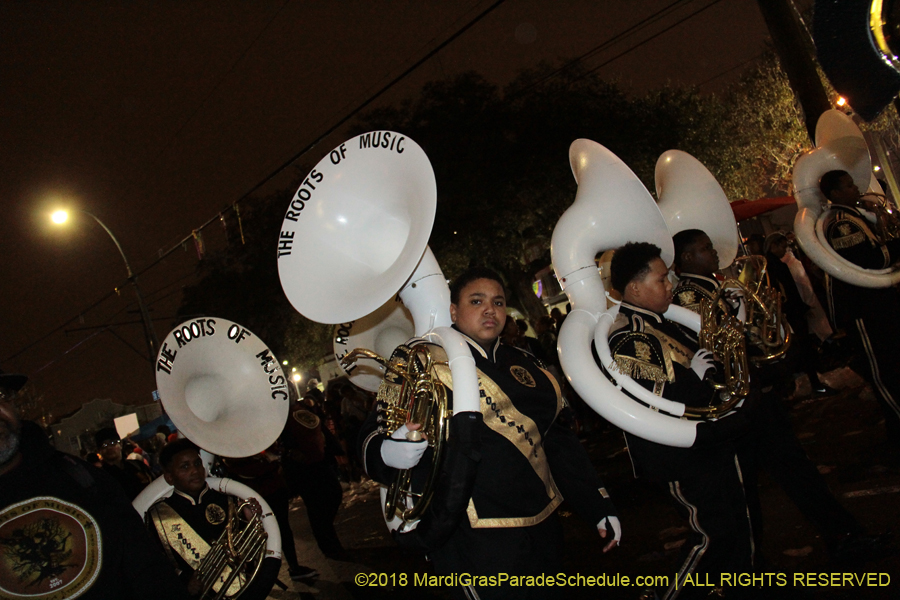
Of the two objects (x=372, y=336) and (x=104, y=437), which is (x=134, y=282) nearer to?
(x=104, y=437)

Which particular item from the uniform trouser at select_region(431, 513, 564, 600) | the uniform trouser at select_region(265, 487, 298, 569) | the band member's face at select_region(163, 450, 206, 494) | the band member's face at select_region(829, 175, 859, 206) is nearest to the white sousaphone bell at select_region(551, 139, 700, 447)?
the uniform trouser at select_region(431, 513, 564, 600)

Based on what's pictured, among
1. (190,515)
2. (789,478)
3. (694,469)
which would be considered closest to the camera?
(694,469)

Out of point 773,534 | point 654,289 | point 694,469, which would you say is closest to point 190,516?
point 694,469

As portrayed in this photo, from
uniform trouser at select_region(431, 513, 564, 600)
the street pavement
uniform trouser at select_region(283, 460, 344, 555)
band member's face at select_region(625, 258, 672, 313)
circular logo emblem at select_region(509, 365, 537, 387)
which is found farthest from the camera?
uniform trouser at select_region(283, 460, 344, 555)

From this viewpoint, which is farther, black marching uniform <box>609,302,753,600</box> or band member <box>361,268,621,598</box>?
black marching uniform <box>609,302,753,600</box>

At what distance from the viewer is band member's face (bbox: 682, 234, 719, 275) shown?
4.10 metres

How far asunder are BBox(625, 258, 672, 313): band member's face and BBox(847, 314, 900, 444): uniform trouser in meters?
2.01

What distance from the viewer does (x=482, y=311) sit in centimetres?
307

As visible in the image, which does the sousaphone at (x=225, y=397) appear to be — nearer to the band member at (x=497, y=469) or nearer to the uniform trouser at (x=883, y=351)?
the band member at (x=497, y=469)

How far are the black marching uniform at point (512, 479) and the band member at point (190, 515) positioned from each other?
159cm

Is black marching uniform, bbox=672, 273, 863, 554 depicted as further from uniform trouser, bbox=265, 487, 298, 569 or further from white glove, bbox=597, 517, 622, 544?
uniform trouser, bbox=265, 487, 298, 569

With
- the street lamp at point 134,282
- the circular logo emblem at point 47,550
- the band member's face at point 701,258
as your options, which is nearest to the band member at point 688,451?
the band member's face at point 701,258

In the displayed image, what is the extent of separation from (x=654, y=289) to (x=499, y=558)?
64.9 inches

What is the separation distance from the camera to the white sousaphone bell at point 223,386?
4484mm
